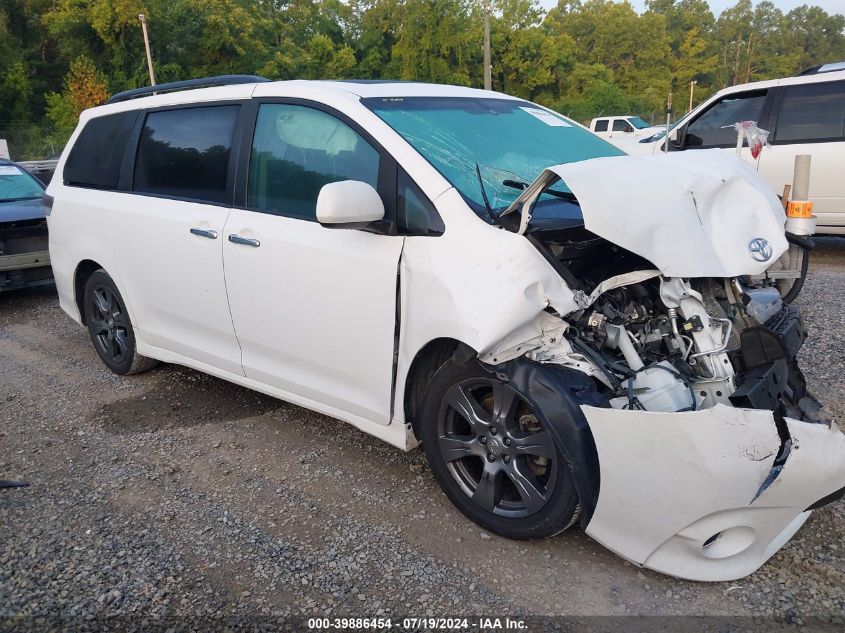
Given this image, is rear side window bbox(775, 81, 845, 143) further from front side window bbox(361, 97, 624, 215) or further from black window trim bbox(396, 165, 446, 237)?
black window trim bbox(396, 165, 446, 237)

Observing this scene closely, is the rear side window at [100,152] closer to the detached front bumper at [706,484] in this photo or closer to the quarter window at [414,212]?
the quarter window at [414,212]

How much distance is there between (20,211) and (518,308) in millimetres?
6549

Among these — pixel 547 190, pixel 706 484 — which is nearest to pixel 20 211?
pixel 547 190

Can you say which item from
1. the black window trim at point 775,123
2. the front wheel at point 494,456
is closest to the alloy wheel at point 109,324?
the front wheel at point 494,456

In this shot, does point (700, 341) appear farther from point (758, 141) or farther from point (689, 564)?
point (758, 141)

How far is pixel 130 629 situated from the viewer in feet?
8.41

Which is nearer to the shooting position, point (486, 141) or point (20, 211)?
point (486, 141)

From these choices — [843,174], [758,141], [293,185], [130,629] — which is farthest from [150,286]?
[843,174]

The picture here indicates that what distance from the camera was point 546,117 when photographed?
13.7 feet

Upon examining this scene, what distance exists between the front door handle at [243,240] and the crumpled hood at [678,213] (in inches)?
54.8

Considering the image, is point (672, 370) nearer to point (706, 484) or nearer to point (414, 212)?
point (706, 484)

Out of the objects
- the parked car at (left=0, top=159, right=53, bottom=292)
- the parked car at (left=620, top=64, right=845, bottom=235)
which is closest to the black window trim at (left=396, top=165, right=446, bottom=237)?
the parked car at (left=0, top=159, right=53, bottom=292)

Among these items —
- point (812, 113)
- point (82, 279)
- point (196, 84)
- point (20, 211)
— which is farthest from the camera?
point (812, 113)

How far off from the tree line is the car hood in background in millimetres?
28696
